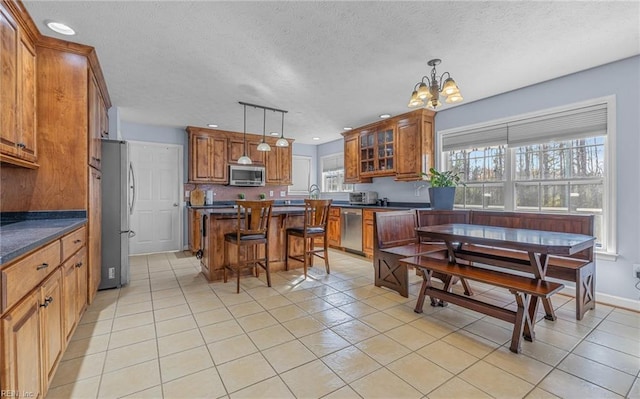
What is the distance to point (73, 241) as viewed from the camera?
2.08m

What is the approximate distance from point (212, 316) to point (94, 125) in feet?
7.21

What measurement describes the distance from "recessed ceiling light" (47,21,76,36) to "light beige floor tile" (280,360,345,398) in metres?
3.03

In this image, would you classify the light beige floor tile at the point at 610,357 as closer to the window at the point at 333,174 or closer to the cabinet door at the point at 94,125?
the cabinet door at the point at 94,125

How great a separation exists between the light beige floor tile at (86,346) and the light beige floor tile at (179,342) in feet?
1.25

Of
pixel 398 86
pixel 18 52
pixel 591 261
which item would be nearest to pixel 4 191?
pixel 18 52

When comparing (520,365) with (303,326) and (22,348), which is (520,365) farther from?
(22,348)

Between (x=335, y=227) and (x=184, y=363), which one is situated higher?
(x=335, y=227)

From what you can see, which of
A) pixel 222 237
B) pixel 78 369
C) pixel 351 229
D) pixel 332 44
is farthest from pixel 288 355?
pixel 351 229

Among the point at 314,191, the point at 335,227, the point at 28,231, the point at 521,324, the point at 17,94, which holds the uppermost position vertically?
the point at 17,94

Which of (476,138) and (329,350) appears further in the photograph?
(476,138)

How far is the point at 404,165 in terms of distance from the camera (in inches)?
185

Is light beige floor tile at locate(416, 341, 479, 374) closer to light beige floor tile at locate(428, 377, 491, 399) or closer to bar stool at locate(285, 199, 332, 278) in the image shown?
light beige floor tile at locate(428, 377, 491, 399)

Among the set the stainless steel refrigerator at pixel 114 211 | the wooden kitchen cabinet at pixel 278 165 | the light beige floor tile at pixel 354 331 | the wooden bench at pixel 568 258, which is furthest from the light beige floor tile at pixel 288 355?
the wooden kitchen cabinet at pixel 278 165

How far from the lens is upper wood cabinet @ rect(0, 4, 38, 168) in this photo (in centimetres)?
184
